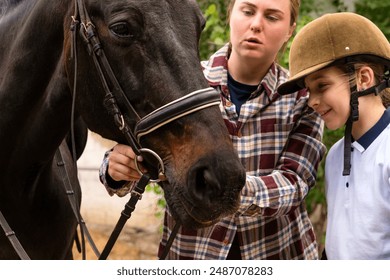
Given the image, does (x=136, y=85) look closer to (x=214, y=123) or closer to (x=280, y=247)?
(x=214, y=123)

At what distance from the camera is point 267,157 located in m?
2.75

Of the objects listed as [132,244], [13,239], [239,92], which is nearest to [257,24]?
[239,92]

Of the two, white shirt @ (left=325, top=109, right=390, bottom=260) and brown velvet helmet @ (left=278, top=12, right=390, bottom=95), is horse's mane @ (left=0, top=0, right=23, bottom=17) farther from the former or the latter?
white shirt @ (left=325, top=109, right=390, bottom=260)

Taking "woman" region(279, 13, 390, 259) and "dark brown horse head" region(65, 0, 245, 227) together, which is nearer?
"dark brown horse head" region(65, 0, 245, 227)

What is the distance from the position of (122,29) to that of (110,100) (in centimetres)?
24

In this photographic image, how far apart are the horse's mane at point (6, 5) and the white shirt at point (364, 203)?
1.49 metres

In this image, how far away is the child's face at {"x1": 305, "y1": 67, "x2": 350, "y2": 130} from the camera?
255 cm

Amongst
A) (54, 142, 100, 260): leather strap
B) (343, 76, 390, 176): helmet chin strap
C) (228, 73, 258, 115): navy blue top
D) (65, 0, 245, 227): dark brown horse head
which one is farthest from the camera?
(54, 142, 100, 260): leather strap

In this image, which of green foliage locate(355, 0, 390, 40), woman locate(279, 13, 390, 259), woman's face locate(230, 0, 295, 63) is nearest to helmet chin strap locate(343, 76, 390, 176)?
woman locate(279, 13, 390, 259)

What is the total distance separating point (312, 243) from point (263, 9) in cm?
95

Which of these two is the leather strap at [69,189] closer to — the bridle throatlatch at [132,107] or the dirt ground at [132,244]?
the bridle throatlatch at [132,107]

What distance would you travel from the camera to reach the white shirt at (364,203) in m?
2.41

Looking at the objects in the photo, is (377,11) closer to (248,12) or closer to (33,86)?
(248,12)

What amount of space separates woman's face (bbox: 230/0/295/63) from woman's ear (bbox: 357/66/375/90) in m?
0.36
